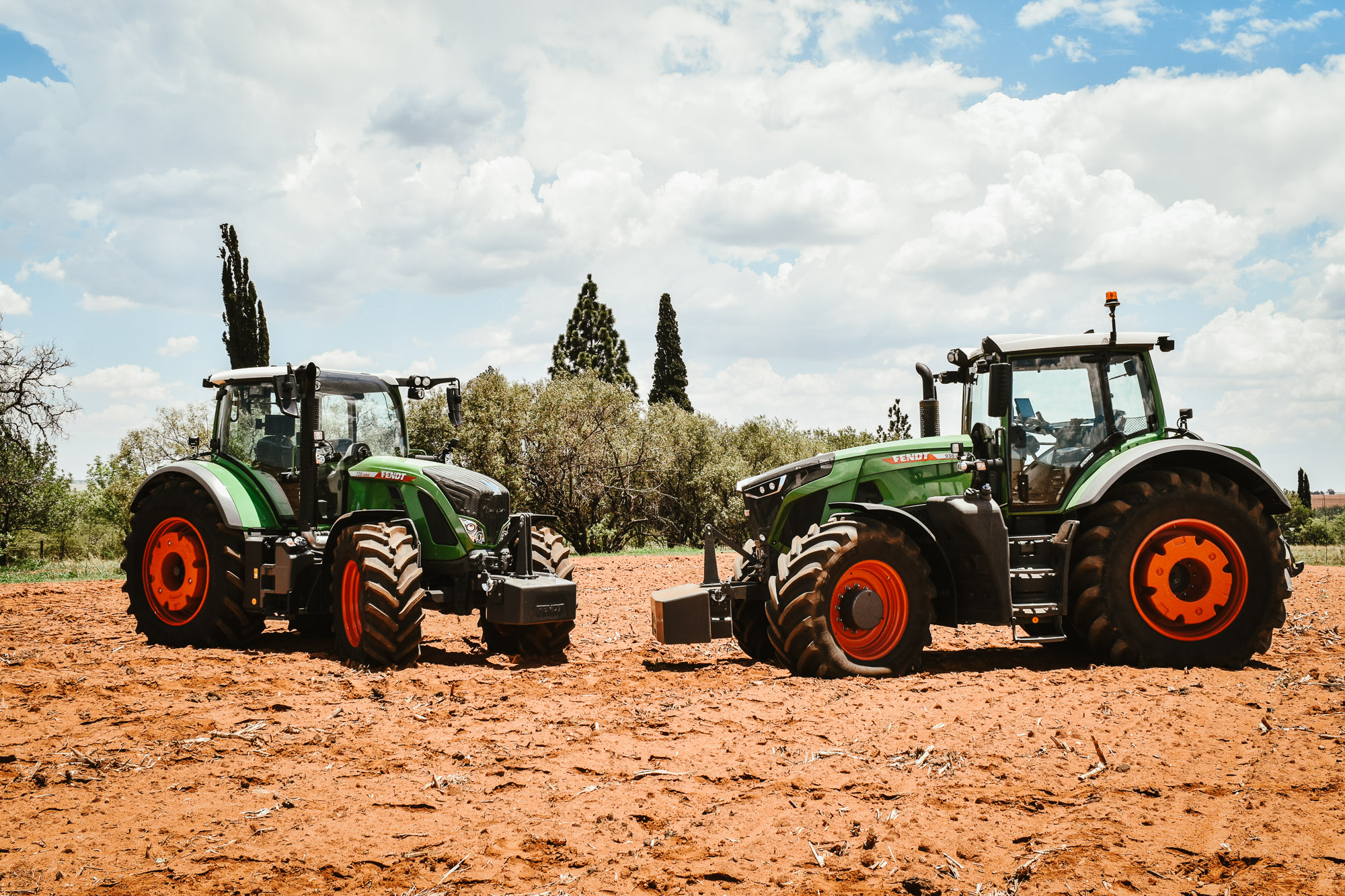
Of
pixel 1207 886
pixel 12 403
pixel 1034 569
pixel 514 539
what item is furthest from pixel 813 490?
pixel 12 403

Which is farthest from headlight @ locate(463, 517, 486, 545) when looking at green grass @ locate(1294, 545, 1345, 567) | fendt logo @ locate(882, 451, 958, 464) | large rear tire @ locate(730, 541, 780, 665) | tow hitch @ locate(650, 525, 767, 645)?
green grass @ locate(1294, 545, 1345, 567)

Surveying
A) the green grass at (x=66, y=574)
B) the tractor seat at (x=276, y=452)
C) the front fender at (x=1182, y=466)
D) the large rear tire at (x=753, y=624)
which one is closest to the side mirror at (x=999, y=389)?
the front fender at (x=1182, y=466)

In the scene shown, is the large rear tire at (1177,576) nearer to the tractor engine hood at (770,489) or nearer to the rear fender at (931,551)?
the rear fender at (931,551)

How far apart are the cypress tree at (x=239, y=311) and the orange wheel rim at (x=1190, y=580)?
114 ft

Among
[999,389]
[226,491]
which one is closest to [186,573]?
[226,491]

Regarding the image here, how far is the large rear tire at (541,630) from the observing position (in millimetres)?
9227

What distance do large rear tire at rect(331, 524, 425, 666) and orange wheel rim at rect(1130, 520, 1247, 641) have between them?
5739 mm

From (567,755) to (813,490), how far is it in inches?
133

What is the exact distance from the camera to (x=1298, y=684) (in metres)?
7.18

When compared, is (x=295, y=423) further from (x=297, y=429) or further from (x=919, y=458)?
(x=919, y=458)

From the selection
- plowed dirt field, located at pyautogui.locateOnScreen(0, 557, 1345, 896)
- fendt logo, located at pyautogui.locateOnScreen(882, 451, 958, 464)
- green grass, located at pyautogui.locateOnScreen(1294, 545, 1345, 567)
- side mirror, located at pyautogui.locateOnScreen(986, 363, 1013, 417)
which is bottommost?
plowed dirt field, located at pyautogui.locateOnScreen(0, 557, 1345, 896)

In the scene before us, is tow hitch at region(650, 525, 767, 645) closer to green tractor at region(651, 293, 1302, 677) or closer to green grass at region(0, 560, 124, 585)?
green tractor at region(651, 293, 1302, 677)

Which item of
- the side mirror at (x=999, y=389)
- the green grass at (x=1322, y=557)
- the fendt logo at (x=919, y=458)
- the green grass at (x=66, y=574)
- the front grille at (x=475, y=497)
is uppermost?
the side mirror at (x=999, y=389)

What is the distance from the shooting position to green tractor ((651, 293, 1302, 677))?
7660mm
